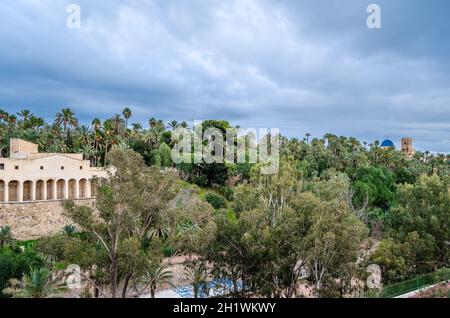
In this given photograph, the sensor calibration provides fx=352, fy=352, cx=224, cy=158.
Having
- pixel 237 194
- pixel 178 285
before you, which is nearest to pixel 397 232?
pixel 237 194

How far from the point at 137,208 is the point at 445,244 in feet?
60.4

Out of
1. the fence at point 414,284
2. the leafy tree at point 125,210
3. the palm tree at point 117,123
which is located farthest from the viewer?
the palm tree at point 117,123

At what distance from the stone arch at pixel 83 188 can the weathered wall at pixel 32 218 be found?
173 inches

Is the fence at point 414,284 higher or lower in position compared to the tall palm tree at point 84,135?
lower

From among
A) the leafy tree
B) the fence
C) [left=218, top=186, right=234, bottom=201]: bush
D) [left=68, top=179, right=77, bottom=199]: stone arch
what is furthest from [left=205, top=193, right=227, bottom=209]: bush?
the fence

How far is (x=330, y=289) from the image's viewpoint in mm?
15031

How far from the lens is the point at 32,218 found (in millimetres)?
30188

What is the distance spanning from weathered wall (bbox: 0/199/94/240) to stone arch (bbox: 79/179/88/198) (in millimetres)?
4386

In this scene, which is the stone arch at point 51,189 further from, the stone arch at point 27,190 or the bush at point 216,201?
the bush at point 216,201

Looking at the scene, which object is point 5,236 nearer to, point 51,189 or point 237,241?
point 51,189

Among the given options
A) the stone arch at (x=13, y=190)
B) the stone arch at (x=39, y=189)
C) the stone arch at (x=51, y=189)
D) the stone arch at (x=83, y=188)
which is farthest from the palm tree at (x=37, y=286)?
the stone arch at (x=83, y=188)

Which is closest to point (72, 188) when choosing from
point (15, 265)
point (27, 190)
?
point (27, 190)

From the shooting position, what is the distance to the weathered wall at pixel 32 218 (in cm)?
2897

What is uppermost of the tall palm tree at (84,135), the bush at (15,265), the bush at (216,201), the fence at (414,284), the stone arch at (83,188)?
the tall palm tree at (84,135)
